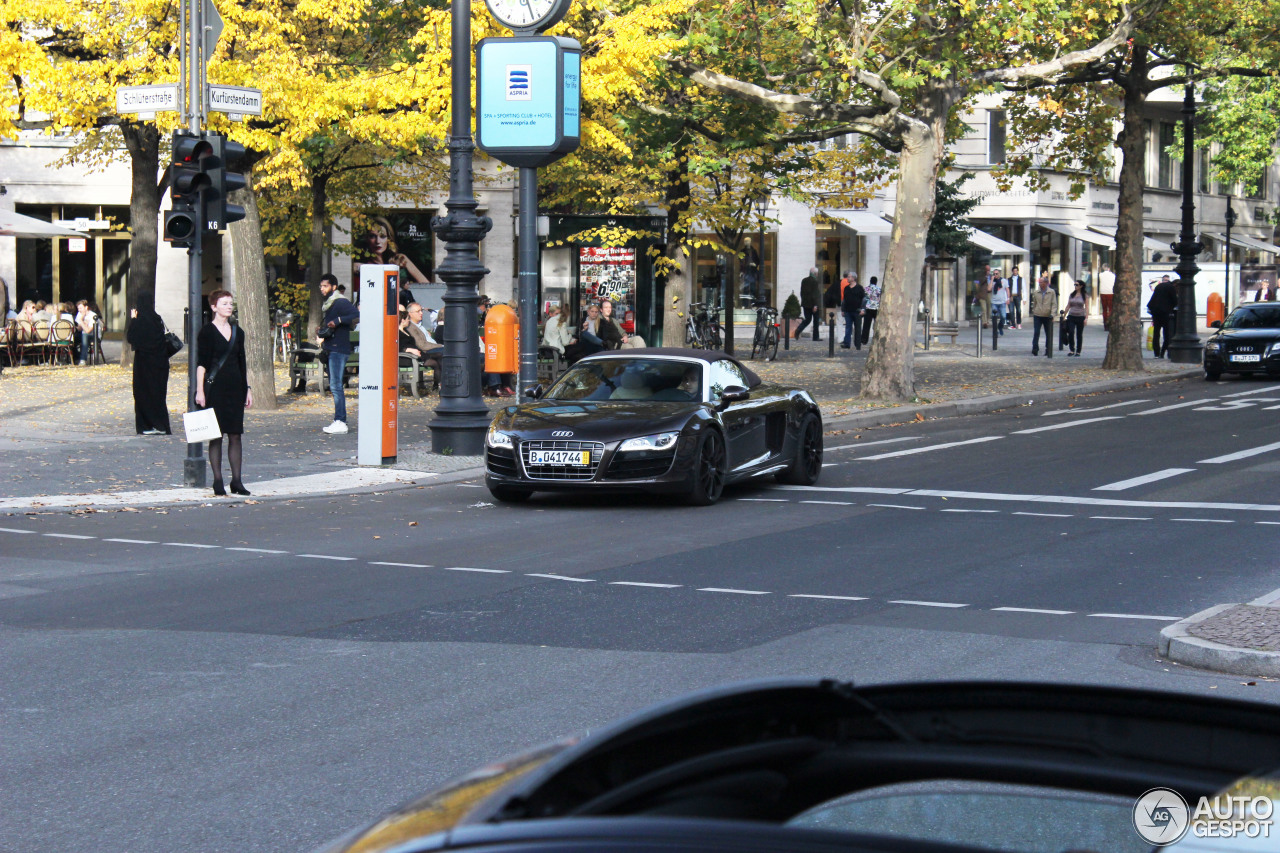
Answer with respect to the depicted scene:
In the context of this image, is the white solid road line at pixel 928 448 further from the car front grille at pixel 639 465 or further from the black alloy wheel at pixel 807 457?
the car front grille at pixel 639 465

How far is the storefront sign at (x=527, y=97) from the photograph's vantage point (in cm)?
1769

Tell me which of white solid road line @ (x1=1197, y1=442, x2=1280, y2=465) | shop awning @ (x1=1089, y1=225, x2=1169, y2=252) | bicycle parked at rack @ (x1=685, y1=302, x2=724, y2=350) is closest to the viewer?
white solid road line @ (x1=1197, y1=442, x2=1280, y2=465)

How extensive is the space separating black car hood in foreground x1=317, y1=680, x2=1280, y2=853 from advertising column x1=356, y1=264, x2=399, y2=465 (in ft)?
46.1

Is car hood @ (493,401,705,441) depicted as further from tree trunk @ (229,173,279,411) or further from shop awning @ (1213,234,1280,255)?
shop awning @ (1213,234,1280,255)

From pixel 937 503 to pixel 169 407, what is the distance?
12.6 metres

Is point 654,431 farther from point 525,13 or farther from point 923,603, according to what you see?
point 525,13

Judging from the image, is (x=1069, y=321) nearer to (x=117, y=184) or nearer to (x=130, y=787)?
(x=117, y=184)

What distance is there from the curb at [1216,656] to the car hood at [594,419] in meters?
6.17

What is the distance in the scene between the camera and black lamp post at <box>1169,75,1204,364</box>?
105 feet

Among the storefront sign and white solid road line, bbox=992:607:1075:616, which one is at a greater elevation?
the storefront sign

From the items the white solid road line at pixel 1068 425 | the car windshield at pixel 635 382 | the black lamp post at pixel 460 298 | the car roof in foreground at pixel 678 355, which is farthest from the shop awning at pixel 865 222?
the car windshield at pixel 635 382

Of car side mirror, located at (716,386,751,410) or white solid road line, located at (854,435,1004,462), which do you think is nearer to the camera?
car side mirror, located at (716,386,751,410)

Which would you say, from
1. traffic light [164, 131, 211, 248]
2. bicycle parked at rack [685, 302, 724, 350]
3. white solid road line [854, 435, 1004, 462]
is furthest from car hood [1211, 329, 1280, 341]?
traffic light [164, 131, 211, 248]

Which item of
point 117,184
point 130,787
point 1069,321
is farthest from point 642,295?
point 130,787
